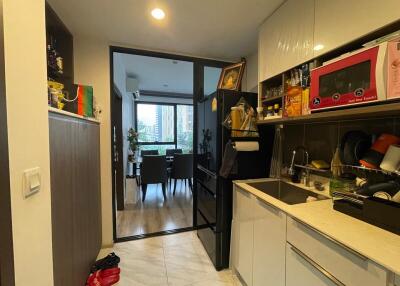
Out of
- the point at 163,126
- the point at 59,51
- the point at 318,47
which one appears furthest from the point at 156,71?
the point at 318,47

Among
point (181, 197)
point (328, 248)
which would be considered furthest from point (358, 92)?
point (181, 197)

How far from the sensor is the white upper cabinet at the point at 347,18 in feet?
3.05

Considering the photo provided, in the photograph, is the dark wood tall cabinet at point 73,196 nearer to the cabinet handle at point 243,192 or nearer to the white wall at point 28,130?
the white wall at point 28,130

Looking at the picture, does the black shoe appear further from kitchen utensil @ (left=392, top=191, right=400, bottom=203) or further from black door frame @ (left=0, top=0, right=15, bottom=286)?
kitchen utensil @ (left=392, top=191, right=400, bottom=203)

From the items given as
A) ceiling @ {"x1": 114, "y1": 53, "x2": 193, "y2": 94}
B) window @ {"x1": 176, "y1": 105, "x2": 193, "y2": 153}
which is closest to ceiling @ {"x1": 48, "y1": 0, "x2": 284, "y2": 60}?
ceiling @ {"x1": 114, "y1": 53, "x2": 193, "y2": 94}

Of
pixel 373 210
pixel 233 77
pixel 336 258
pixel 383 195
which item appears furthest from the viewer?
pixel 233 77

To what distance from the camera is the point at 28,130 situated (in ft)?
2.41

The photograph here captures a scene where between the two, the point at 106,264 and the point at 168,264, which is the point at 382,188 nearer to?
the point at 168,264

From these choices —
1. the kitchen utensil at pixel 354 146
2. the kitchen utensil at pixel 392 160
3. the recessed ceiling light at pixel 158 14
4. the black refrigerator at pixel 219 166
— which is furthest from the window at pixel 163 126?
the kitchen utensil at pixel 392 160

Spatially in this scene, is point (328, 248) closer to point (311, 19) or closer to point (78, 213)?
point (311, 19)

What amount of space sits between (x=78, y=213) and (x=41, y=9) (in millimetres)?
1301

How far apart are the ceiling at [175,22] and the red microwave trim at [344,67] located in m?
0.81

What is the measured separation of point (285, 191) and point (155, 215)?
2.10m

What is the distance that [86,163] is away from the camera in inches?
67.8
